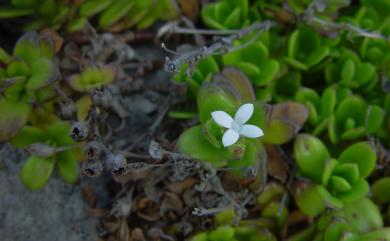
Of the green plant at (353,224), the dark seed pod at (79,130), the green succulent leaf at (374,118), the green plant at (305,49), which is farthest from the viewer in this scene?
the green plant at (305,49)

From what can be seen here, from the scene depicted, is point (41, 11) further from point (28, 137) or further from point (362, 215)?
point (362, 215)

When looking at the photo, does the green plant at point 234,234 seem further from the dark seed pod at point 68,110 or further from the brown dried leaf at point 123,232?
the dark seed pod at point 68,110

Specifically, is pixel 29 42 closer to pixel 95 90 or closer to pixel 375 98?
pixel 95 90

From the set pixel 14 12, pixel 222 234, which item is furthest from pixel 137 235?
pixel 14 12

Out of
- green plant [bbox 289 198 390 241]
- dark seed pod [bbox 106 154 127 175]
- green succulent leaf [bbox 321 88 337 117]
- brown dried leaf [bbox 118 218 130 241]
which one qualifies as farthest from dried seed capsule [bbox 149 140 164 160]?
green succulent leaf [bbox 321 88 337 117]

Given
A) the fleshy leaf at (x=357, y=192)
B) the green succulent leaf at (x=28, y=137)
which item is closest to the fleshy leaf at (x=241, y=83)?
the fleshy leaf at (x=357, y=192)

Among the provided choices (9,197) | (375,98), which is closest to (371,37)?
(375,98)

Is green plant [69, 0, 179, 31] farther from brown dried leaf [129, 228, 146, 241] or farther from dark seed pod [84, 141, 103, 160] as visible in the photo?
brown dried leaf [129, 228, 146, 241]
